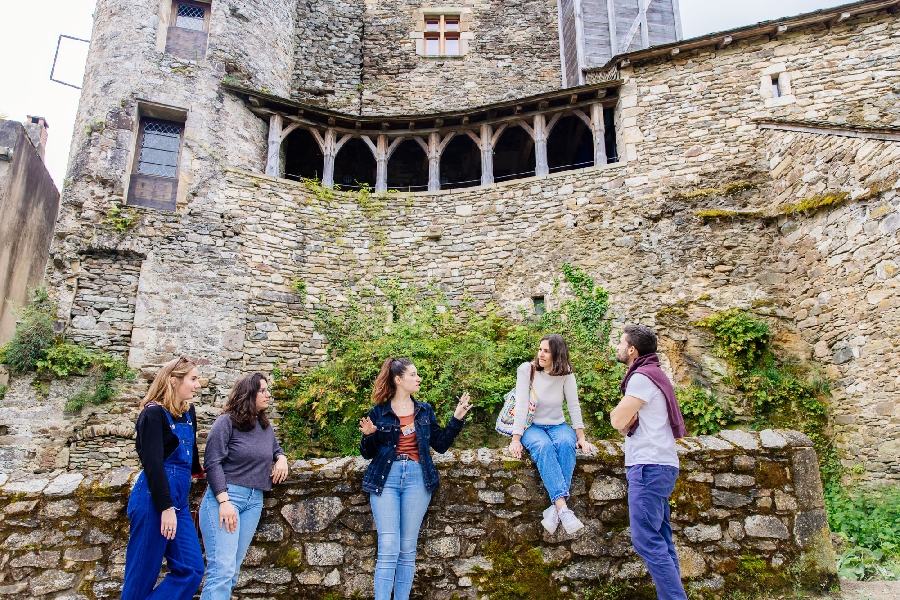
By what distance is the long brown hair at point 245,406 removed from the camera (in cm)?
346

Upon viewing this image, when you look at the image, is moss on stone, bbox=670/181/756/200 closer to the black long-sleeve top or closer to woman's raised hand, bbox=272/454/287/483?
woman's raised hand, bbox=272/454/287/483

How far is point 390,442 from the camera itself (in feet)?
11.4

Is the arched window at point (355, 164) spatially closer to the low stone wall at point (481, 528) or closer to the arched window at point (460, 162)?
the arched window at point (460, 162)

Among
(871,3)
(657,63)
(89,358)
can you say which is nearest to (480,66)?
(657,63)

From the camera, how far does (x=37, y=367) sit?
8062mm

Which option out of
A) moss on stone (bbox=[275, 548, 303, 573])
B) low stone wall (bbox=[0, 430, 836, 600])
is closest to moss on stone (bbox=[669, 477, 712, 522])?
low stone wall (bbox=[0, 430, 836, 600])

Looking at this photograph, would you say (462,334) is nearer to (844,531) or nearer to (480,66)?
(844,531)

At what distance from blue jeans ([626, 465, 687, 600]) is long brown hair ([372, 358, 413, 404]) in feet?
5.07

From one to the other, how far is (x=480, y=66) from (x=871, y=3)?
26.2ft

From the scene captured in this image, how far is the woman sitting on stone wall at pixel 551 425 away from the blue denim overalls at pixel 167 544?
6.63 feet

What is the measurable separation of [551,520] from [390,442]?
1.14m

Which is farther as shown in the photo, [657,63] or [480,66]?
[480,66]

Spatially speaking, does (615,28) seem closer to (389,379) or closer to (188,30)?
(188,30)

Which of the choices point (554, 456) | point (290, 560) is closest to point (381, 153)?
point (554, 456)
